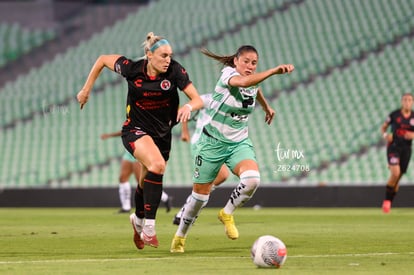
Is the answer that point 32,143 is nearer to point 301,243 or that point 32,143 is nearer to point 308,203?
point 308,203

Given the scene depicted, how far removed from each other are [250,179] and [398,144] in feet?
33.7

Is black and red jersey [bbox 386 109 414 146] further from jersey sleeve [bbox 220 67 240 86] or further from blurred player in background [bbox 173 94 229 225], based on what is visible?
jersey sleeve [bbox 220 67 240 86]

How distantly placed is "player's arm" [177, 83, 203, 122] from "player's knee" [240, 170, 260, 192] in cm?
97

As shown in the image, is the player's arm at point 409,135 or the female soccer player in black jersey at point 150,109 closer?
the female soccer player in black jersey at point 150,109

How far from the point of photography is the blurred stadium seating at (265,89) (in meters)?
25.8

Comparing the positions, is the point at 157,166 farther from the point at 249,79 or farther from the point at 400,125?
the point at 400,125

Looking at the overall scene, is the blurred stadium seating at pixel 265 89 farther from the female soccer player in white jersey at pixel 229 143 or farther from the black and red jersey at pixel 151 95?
the black and red jersey at pixel 151 95

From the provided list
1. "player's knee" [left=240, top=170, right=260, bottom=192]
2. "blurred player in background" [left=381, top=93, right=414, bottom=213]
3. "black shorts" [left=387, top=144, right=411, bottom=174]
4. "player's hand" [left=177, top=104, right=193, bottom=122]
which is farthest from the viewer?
"black shorts" [left=387, top=144, right=411, bottom=174]

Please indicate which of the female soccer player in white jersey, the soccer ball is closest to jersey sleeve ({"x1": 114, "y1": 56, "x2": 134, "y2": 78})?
the female soccer player in white jersey

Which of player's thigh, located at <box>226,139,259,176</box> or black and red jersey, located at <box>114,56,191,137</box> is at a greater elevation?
black and red jersey, located at <box>114,56,191,137</box>

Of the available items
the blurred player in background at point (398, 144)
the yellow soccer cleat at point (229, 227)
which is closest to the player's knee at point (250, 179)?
the yellow soccer cleat at point (229, 227)

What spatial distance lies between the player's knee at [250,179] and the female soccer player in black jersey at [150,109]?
832mm

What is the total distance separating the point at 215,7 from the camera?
34.0m

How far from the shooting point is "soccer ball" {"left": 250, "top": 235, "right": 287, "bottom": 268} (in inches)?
311
